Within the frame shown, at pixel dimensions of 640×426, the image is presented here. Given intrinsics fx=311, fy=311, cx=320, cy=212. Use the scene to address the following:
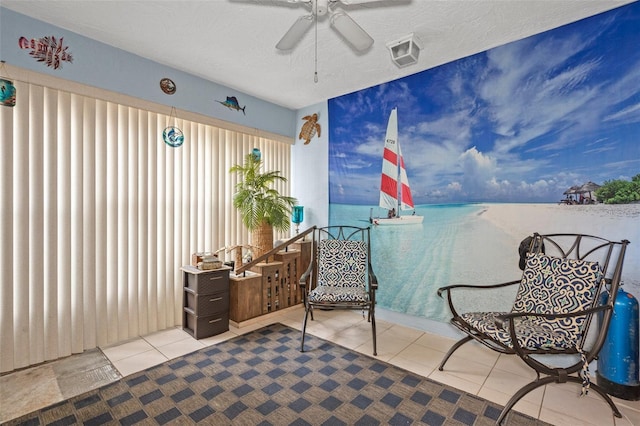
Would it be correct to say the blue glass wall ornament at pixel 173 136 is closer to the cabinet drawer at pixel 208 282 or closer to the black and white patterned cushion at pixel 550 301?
the cabinet drawer at pixel 208 282

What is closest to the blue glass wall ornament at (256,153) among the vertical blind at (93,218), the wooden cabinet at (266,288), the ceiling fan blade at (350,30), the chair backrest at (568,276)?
the vertical blind at (93,218)

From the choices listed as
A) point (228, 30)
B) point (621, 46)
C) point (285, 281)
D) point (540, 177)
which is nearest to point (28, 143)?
point (228, 30)

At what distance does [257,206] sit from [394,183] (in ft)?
5.33

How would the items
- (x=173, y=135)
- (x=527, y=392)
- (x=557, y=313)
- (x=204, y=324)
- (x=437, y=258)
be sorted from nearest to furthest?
(x=527, y=392) < (x=557, y=313) < (x=204, y=324) < (x=437, y=258) < (x=173, y=135)

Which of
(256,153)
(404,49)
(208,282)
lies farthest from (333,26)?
(208,282)

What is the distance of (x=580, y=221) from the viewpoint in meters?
2.51

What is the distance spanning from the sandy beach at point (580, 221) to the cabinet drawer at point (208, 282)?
8.84 feet

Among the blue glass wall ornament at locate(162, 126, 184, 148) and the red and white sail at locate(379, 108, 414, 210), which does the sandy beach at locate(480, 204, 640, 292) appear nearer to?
the red and white sail at locate(379, 108, 414, 210)

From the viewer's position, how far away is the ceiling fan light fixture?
2.61 m

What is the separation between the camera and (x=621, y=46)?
2328 mm

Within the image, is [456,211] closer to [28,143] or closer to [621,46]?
[621,46]

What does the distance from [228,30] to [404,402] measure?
10.3 ft

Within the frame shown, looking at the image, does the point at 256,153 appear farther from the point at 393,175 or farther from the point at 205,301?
the point at 205,301

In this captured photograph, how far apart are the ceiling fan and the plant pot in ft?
7.25
